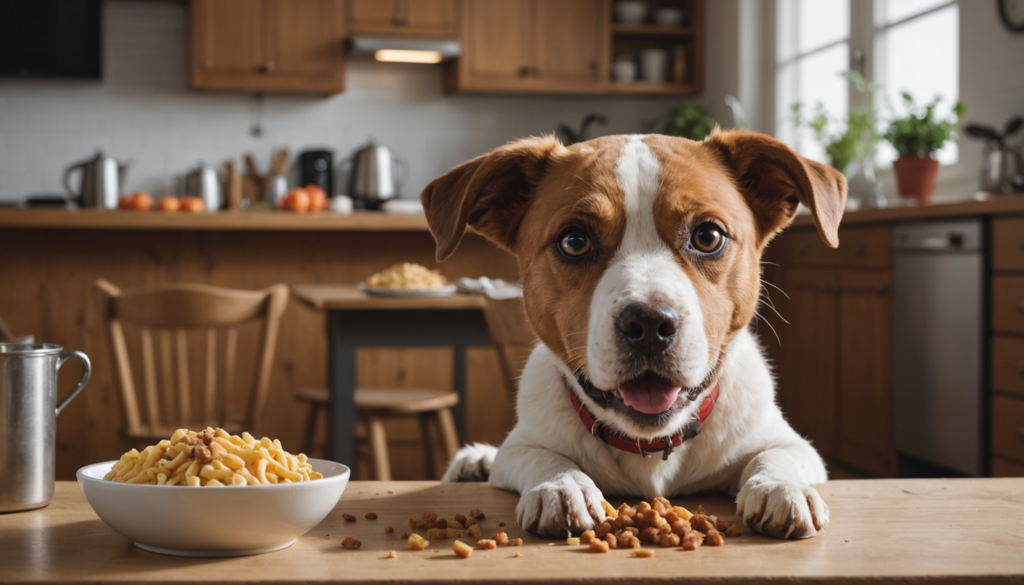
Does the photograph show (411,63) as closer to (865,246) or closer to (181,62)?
(181,62)

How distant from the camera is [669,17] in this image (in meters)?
6.25

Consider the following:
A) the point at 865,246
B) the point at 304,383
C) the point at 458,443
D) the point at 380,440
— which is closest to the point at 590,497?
the point at 380,440

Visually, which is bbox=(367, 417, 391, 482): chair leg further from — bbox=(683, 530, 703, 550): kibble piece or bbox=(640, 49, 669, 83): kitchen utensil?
bbox=(640, 49, 669, 83): kitchen utensil

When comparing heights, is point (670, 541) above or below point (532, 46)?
below

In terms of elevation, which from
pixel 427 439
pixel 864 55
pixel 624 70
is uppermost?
pixel 624 70

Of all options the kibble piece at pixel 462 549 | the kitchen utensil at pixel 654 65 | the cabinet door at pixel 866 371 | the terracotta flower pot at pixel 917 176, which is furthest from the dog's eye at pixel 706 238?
the kitchen utensil at pixel 654 65

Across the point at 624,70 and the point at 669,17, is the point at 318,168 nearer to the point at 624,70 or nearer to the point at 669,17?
the point at 624,70

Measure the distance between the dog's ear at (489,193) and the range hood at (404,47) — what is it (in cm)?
453

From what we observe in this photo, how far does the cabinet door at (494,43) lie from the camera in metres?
5.89

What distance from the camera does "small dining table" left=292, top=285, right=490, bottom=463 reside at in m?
2.79

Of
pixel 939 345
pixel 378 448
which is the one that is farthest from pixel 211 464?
pixel 939 345

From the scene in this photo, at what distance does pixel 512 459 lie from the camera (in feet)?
3.85

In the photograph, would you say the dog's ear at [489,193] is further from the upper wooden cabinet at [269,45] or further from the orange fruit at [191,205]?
the upper wooden cabinet at [269,45]

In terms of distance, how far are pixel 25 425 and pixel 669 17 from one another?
19.4 feet
